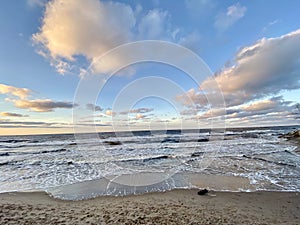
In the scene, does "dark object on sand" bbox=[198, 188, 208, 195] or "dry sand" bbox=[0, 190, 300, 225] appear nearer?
"dry sand" bbox=[0, 190, 300, 225]

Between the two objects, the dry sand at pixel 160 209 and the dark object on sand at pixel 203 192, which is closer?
the dry sand at pixel 160 209

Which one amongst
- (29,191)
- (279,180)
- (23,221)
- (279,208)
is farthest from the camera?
(279,180)

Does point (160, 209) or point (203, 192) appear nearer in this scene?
point (160, 209)

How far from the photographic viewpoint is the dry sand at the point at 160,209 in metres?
5.05

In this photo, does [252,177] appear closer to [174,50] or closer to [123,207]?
[123,207]

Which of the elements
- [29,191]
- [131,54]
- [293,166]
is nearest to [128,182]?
[29,191]

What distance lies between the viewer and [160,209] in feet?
18.9

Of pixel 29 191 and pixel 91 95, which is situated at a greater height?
pixel 91 95

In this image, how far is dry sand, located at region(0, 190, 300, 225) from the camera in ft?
16.6

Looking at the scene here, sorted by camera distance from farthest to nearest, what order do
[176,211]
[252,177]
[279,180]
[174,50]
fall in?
[174,50]
[252,177]
[279,180]
[176,211]

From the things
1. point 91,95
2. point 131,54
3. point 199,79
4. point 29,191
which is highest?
point 131,54

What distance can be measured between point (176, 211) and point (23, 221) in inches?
159

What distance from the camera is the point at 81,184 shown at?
907 centimetres

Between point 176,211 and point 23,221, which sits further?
point 176,211
